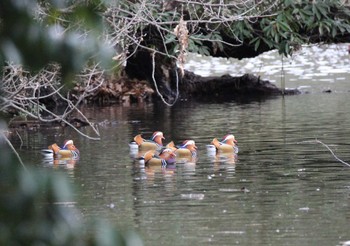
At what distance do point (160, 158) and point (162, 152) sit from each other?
24 cm

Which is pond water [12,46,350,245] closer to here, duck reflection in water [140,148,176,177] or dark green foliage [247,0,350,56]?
duck reflection in water [140,148,176,177]

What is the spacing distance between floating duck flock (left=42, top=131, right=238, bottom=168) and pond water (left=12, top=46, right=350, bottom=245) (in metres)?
0.17

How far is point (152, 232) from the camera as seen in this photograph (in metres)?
8.20

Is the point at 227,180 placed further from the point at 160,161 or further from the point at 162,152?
the point at 162,152

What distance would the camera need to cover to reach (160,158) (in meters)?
12.8

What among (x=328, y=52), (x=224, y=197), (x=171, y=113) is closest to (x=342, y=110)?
(x=171, y=113)

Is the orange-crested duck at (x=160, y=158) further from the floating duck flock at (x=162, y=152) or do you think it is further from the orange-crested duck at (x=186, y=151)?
the orange-crested duck at (x=186, y=151)

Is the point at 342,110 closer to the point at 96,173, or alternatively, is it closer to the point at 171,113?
the point at 171,113

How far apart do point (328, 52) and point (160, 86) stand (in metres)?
18.1

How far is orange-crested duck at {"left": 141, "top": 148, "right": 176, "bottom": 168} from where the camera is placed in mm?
12805

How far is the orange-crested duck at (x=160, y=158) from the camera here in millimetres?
12805

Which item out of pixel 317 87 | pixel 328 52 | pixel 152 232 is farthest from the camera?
pixel 328 52

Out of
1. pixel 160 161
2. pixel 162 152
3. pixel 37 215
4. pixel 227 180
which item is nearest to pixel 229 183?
pixel 227 180

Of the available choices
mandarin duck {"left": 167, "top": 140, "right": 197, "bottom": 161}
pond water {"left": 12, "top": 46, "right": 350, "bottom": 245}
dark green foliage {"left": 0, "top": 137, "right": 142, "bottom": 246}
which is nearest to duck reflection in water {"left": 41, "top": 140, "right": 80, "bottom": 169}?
pond water {"left": 12, "top": 46, "right": 350, "bottom": 245}
